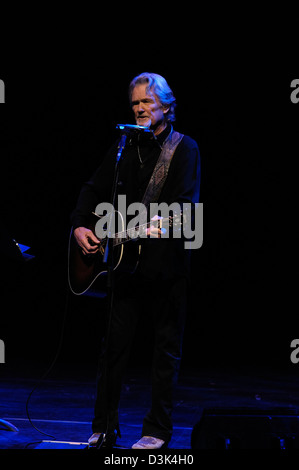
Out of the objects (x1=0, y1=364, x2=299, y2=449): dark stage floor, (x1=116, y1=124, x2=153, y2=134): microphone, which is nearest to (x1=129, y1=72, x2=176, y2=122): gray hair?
(x1=116, y1=124, x2=153, y2=134): microphone

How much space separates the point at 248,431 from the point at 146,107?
5.48ft

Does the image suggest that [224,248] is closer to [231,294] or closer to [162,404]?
[231,294]

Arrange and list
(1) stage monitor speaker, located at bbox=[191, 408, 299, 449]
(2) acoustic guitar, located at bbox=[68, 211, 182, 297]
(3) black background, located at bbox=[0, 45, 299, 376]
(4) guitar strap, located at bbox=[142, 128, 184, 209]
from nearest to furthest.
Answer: (1) stage monitor speaker, located at bbox=[191, 408, 299, 449], (2) acoustic guitar, located at bbox=[68, 211, 182, 297], (4) guitar strap, located at bbox=[142, 128, 184, 209], (3) black background, located at bbox=[0, 45, 299, 376]

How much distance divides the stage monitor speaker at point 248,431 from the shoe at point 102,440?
0.48m

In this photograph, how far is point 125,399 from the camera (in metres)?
4.19

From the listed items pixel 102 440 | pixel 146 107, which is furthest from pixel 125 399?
pixel 146 107

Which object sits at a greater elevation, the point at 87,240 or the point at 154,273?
the point at 87,240

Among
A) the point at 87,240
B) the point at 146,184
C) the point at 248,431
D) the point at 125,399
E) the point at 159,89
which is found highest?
the point at 159,89

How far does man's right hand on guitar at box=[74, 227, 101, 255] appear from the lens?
117 inches

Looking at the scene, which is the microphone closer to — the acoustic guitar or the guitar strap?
the guitar strap

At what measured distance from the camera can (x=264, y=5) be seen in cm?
544

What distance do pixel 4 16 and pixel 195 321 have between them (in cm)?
407

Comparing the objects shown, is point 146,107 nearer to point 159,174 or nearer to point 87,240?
point 159,174
